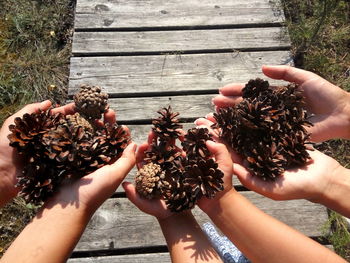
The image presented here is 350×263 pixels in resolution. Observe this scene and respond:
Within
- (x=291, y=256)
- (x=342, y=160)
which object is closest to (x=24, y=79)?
(x=291, y=256)

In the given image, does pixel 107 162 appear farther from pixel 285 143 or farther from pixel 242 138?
pixel 285 143

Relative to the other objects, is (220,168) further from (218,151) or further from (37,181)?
(37,181)

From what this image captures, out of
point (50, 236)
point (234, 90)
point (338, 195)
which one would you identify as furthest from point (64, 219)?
point (338, 195)

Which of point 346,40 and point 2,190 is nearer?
point 2,190

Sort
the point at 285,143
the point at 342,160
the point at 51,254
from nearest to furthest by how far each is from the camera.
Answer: the point at 51,254
the point at 285,143
the point at 342,160

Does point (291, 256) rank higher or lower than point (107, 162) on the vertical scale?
lower

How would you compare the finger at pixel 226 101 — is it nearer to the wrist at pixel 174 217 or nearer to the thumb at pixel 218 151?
the thumb at pixel 218 151
